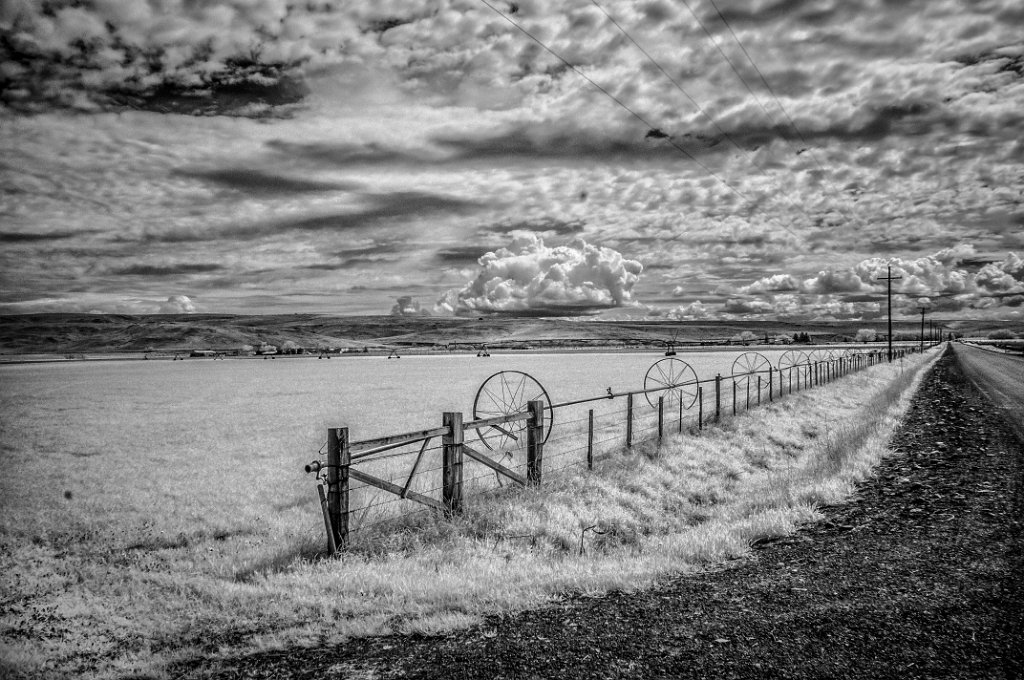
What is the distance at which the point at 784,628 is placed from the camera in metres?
5.39

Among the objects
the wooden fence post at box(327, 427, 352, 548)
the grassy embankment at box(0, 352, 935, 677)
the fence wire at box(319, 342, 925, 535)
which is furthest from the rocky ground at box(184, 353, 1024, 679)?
the fence wire at box(319, 342, 925, 535)

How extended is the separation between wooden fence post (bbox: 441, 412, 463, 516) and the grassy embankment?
0.39 metres

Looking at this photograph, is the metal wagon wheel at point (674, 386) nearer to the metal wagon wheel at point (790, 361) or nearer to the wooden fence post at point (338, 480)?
the metal wagon wheel at point (790, 361)

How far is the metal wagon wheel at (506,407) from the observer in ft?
48.5

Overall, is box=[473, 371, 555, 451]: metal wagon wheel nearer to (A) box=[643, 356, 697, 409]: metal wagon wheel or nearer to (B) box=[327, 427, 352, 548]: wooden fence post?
(B) box=[327, 427, 352, 548]: wooden fence post

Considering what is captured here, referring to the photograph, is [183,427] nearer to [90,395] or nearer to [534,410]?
[534,410]

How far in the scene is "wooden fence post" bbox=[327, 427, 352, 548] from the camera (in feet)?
25.2

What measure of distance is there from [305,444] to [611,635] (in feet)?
50.2

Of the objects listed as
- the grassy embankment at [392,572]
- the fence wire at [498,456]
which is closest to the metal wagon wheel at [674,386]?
the fence wire at [498,456]

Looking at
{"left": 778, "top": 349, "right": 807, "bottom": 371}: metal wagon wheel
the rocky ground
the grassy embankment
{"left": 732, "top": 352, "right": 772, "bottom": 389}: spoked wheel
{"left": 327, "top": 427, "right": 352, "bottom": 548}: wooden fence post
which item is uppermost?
{"left": 327, "top": 427, "right": 352, "bottom": 548}: wooden fence post

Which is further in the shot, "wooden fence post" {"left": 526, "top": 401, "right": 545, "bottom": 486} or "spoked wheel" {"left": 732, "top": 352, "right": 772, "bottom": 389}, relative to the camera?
"spoked wheel" {"left": 732, "top": 352, "right": 772, "bottom": 389}

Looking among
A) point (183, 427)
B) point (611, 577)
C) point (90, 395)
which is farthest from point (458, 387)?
point (611, 577)

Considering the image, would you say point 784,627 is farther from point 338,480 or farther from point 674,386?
point 674,386

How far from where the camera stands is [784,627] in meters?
5.41
